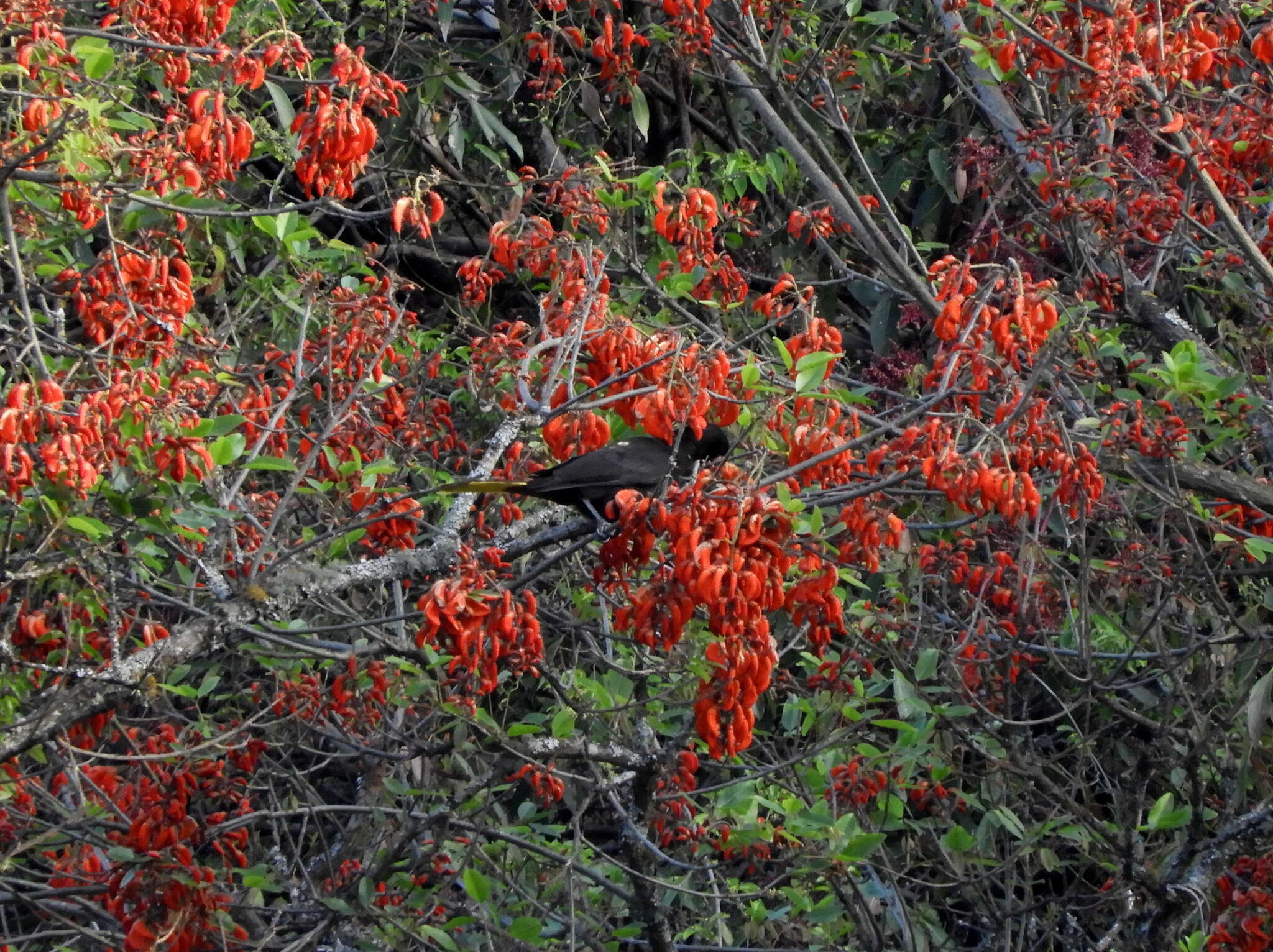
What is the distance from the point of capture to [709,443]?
402 centimetres

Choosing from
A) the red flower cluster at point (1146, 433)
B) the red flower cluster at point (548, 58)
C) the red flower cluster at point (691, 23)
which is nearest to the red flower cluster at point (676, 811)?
the red flower cluster at point (1146, 433)

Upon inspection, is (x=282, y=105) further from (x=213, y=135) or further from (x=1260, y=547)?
(x=1260, y=547)

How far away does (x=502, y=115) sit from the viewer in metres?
6.81

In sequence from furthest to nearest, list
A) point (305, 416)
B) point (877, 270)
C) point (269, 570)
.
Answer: point (877, 270) < point (305, 416) < point (269, 570)

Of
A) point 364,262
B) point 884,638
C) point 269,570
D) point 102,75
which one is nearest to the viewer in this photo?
point 269,570

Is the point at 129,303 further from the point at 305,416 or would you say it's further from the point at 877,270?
the point at 877,270

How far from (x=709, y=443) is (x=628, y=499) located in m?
Result: 1.20

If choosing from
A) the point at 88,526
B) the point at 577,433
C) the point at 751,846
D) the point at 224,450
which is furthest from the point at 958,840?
the point at 88,526

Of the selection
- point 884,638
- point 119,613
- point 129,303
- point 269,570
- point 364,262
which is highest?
point 129,303

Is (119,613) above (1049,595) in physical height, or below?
above

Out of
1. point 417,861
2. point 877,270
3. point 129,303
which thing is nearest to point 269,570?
point 129,303

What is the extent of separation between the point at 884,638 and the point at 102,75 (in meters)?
2.87

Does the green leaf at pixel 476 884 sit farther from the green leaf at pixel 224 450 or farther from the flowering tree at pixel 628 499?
the green leaf at pixel 224 450

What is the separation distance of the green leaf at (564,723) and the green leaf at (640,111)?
3.20 m
